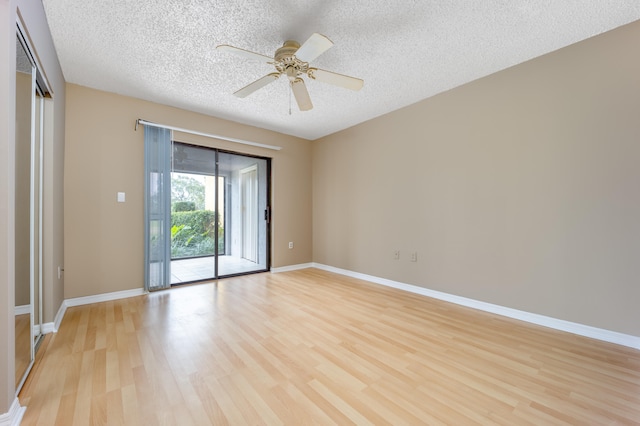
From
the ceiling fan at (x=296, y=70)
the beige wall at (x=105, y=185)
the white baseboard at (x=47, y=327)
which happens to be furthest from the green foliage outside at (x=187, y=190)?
the ceiling fan at (x=296, y=70)

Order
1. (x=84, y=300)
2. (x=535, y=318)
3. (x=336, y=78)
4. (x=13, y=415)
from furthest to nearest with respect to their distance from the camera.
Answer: (x=84, y=300) → (x=535, y=318) → (x=336, y=78) → (x=13, y=415)

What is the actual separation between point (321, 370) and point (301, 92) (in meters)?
2.41

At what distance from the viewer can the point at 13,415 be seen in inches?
51.2

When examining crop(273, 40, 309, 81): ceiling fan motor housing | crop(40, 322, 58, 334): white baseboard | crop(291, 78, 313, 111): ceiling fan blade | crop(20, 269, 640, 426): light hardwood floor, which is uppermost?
crop(273, 40, 309, 81): ceiling fan motor housing

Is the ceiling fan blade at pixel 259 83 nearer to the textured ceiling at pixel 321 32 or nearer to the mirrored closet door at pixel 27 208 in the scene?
the textured ceiling at pixel 321 32

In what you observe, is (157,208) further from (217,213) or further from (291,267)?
(291,267)

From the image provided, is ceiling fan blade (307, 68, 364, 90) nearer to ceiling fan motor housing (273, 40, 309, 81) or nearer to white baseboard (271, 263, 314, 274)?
ceiling fan motor housing (273, 40, 309, 81)

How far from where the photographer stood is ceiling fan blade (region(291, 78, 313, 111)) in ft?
7.98

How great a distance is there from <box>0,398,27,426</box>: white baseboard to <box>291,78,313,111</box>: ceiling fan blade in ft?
9.26

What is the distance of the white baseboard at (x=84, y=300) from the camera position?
2.32m

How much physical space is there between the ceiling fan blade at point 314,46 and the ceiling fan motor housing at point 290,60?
0.27m

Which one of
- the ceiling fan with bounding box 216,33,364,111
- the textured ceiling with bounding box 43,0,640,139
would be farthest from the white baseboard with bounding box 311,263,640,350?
the ceiling fan with bounding box 216,33,364,111

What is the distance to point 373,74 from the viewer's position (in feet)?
9.36

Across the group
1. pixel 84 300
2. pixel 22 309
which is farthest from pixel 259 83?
pixel 84 300
